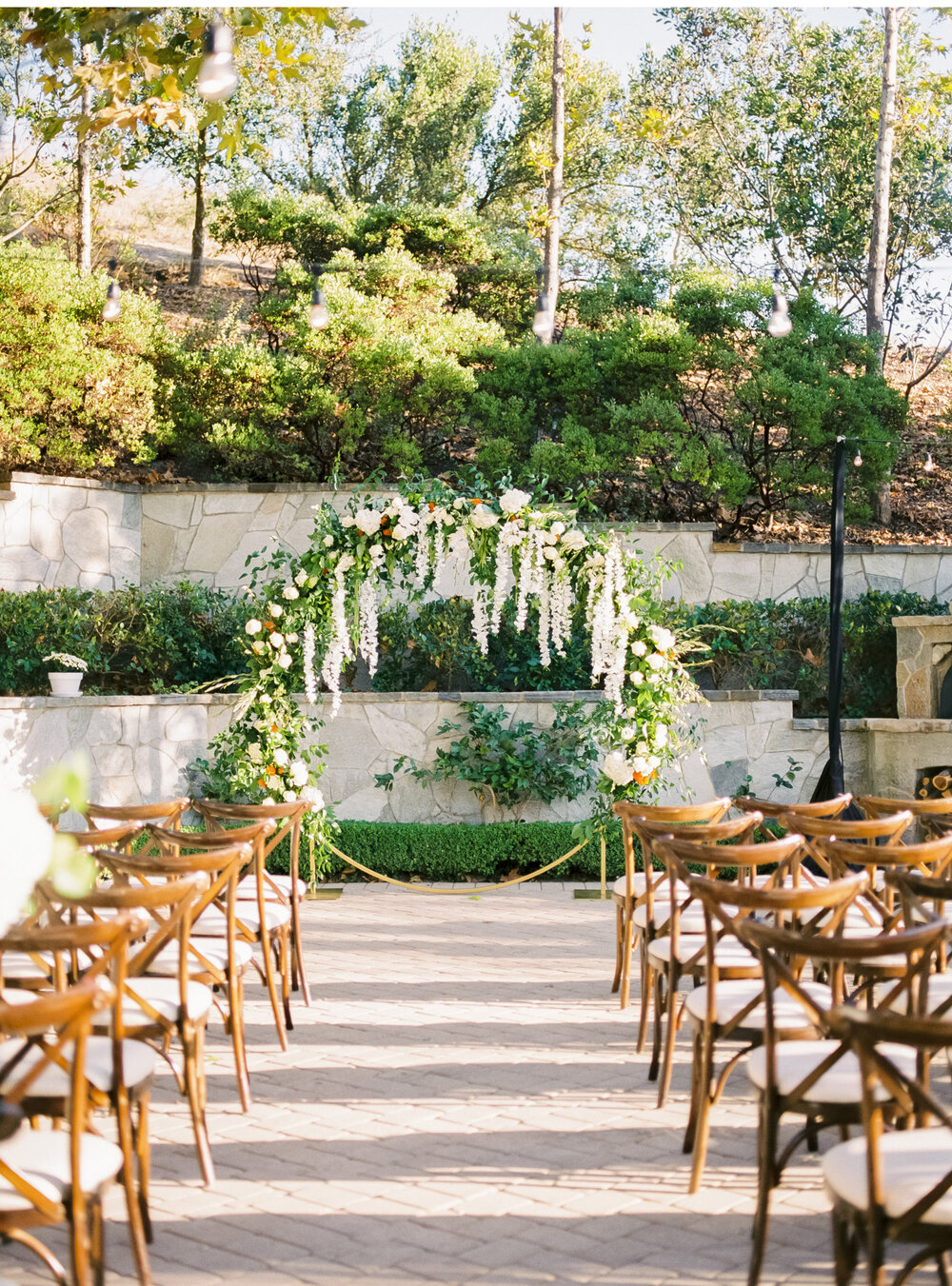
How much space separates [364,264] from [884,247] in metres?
5.76

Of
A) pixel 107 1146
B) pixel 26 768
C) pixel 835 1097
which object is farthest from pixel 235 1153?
pixel 26 768

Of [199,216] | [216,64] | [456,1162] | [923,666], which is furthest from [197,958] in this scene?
[199,216]

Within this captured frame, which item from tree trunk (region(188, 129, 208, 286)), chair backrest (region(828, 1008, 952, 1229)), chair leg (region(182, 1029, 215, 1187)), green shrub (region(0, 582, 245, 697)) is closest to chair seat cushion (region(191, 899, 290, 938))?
chair leg (region(182, 1029, 215, 1187))

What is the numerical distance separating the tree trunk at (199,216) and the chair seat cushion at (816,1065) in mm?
15343

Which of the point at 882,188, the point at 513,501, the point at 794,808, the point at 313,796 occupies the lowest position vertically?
the point at 313,796

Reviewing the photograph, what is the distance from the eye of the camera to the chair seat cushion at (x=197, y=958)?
4.13 metres

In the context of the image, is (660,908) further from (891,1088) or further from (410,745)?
(410,745)

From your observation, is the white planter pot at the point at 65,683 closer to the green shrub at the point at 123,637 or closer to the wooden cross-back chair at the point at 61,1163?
the green shrub at the point at 123,637

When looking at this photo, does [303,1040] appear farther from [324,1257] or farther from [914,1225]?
[914,1225]

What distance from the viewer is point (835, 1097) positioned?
298 cm

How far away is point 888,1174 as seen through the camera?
2.53 metres

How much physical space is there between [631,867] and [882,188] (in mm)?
10235

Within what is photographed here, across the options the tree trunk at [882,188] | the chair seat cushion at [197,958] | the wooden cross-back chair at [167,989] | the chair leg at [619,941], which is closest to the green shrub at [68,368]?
the chair seat cushion at [197,958]

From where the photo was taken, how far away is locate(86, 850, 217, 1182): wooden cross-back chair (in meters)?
3.39
